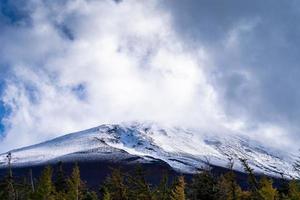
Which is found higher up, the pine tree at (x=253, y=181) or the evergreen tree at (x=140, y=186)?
the pine tree at (x=253, y=181)

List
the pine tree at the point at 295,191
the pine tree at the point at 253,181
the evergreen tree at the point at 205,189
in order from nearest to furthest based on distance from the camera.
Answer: the pine tree at the point at 295,191 → the pine tree at the point at 253,181 → the evergreen tree at the point at 205,189

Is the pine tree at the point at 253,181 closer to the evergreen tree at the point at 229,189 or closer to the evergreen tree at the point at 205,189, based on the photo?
the evergreen tree at the point at 229,189

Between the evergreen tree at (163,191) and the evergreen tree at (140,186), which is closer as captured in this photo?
the evergreen tree at (140,186)

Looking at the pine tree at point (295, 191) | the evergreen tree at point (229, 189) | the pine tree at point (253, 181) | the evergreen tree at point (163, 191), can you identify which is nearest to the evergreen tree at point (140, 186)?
the evergreen tree at point (163, 191)

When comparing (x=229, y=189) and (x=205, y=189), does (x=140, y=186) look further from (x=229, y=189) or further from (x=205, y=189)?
(x=229, y=189)

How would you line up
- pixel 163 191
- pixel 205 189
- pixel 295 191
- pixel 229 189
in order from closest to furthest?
pixel 163 191
pixel 295 191
pixel 205 189
pixel 229 189

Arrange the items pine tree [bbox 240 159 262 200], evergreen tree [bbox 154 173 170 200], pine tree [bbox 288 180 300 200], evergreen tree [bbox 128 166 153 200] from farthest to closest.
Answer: pine tree [bbox 240 159 262 200] → evergreen tree [bbox 154 173 170 200] → pine tree [bbox 288 180 300 200] → evergreen tree [bbox 128 166 153 200]

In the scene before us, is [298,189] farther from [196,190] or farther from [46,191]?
[46,191]

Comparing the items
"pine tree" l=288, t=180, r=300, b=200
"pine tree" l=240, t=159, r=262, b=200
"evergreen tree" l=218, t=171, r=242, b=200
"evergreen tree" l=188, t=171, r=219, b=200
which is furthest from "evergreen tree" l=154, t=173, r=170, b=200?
"pine tree" l=288, t=180, r=300, b=200

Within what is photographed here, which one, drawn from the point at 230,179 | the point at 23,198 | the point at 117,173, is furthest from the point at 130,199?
the point at 23,198

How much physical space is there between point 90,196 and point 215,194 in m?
24.4

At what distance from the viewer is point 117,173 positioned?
73.2m

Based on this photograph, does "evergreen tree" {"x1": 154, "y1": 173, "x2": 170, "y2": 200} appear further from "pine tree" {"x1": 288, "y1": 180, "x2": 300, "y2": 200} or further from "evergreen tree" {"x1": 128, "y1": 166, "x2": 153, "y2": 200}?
"pine tree" {"x1": 288, "y1": 180, "x2": 300, "y2": 200}

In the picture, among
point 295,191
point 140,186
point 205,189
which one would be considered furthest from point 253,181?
point 140,186
